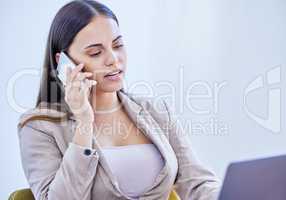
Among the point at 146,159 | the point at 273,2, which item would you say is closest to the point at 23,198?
the point at 146,159

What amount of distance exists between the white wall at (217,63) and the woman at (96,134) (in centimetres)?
55

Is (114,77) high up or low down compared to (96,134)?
up

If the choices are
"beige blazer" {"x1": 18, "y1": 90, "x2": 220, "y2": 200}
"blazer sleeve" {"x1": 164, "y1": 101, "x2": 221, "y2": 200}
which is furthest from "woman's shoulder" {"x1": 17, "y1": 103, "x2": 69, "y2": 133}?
"blazer sleeve" {"x1": 164, "y1": 101, "x2": 221, "y2": 200}

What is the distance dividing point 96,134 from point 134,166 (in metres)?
0.15

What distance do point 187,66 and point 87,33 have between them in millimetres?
831

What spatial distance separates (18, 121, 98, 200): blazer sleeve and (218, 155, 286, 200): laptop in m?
0.54

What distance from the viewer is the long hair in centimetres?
133

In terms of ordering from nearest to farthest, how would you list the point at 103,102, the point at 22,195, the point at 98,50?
the point at 22,195 < the point at 98,50 < the point at 103,102

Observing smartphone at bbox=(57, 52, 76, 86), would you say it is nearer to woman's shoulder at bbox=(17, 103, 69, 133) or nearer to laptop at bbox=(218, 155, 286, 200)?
woman's shoulder at bbox=(17, 103, 69, 133)

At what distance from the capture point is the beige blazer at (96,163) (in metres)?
1.21

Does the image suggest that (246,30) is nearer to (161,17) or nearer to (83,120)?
(161,17)

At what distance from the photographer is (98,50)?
1333 millimetres

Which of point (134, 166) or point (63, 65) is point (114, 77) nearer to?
point (63, 65)

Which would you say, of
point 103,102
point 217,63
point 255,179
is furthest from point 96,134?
point 217,63
